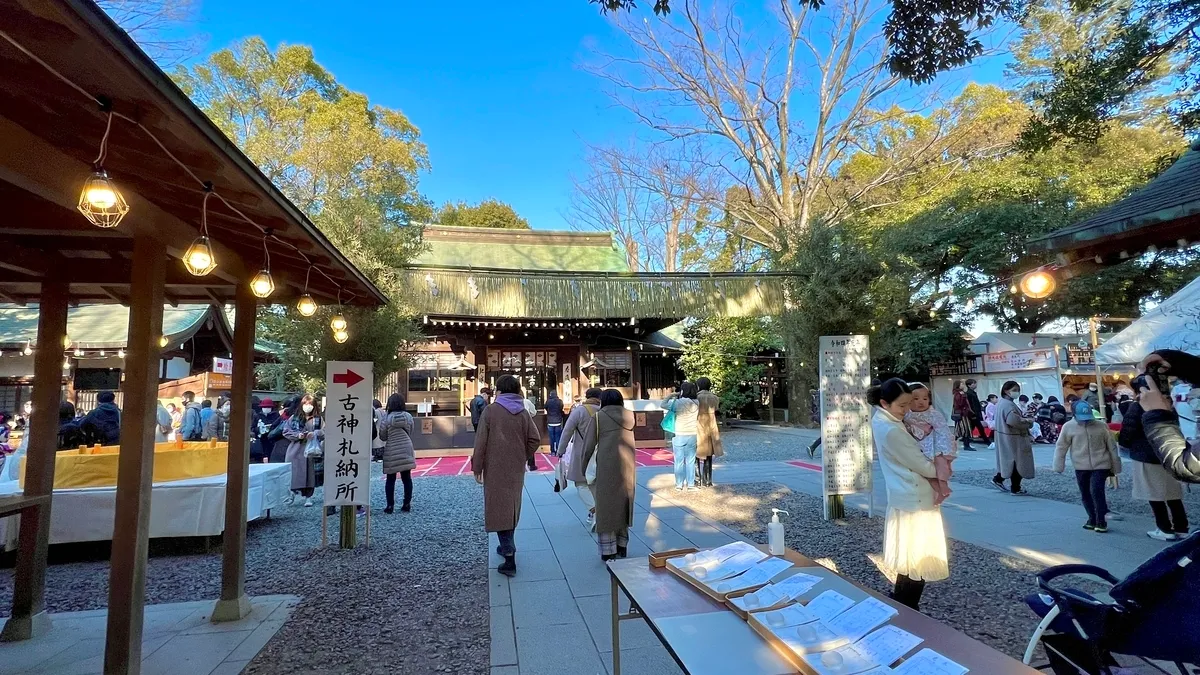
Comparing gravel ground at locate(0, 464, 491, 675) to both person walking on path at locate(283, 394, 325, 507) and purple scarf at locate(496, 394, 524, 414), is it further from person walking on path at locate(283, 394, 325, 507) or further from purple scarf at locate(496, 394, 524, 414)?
purple scarf at locate(496, 394, 524, 414)

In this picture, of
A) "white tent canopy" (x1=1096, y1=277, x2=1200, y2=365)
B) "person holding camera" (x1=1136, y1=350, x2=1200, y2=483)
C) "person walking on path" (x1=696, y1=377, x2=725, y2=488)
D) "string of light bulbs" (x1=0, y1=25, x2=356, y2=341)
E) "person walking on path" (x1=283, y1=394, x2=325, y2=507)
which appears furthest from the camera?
"person walking on path" (x1=696, y1=377, x2=725, y2=488)

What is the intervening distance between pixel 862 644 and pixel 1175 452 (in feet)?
6.31

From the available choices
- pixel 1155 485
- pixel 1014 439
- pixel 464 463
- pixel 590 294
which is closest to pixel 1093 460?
pixel 1155 485

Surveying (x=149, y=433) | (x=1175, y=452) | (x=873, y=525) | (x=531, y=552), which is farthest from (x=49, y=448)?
(x=873, y=525)

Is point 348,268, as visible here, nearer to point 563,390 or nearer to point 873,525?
point 873,525

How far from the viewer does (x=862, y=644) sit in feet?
5.43

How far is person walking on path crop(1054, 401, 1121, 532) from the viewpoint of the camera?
18.1 ft

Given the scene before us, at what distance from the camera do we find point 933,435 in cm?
328

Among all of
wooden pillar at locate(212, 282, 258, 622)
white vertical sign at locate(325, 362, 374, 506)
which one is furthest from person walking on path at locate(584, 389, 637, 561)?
wooden pillar at locate(212, 282, 258, 622)

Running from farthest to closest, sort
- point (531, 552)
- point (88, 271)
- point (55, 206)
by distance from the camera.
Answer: point (531, 552)
point (88, 271)
point (55, 206)

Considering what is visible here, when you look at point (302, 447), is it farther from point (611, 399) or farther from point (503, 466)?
point (611, 399)

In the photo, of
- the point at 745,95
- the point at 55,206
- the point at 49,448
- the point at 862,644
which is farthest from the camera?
the point at 745,95

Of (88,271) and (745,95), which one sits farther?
(745,95)

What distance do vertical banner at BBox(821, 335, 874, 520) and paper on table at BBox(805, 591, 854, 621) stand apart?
15.2ft
